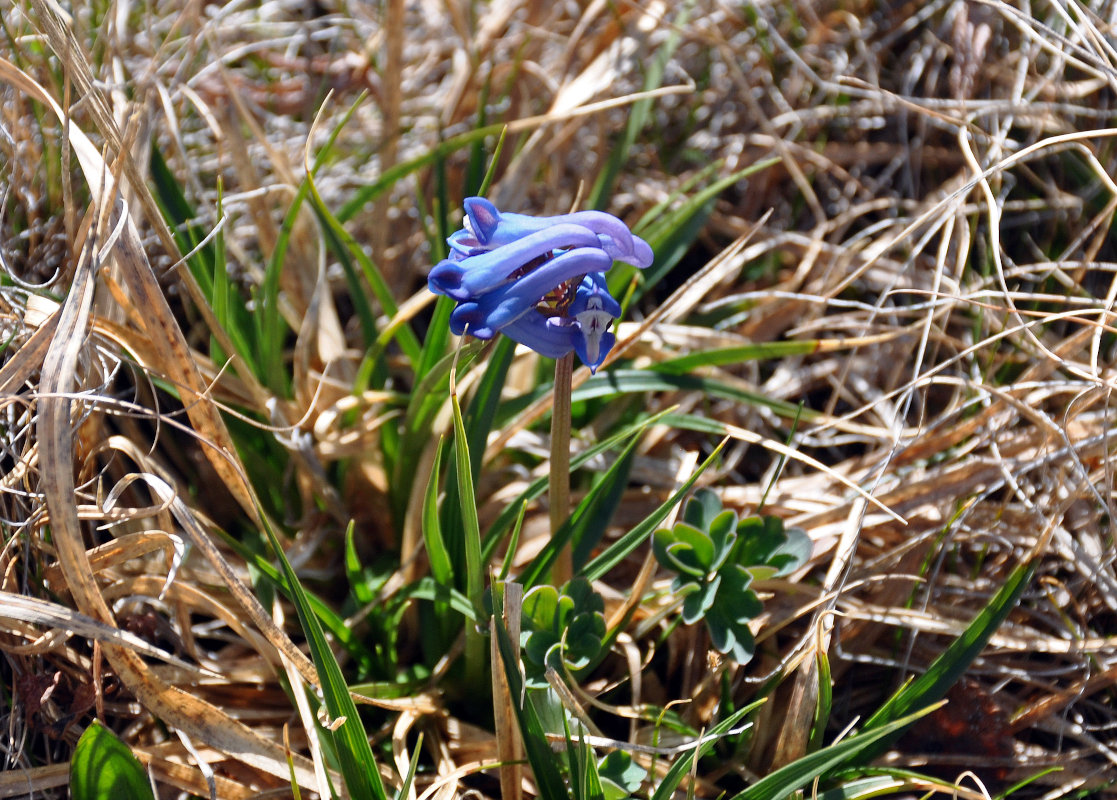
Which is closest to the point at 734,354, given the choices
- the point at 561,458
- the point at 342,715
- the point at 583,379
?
the point at 583,379

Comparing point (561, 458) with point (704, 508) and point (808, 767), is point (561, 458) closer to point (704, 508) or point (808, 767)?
point (704, 508)

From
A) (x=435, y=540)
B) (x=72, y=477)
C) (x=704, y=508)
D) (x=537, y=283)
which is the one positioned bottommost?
(x=704, y=508)

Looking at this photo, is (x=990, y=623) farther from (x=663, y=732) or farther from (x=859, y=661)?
(x=663, y=732)

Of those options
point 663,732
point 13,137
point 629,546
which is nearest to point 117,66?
point 13,137

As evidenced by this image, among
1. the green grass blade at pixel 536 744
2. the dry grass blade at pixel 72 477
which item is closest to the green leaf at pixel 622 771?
the green grass blade at pixel 536 744

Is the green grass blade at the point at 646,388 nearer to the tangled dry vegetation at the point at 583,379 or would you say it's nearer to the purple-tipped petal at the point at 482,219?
the tangled dry vegetation at the point at 583,379
